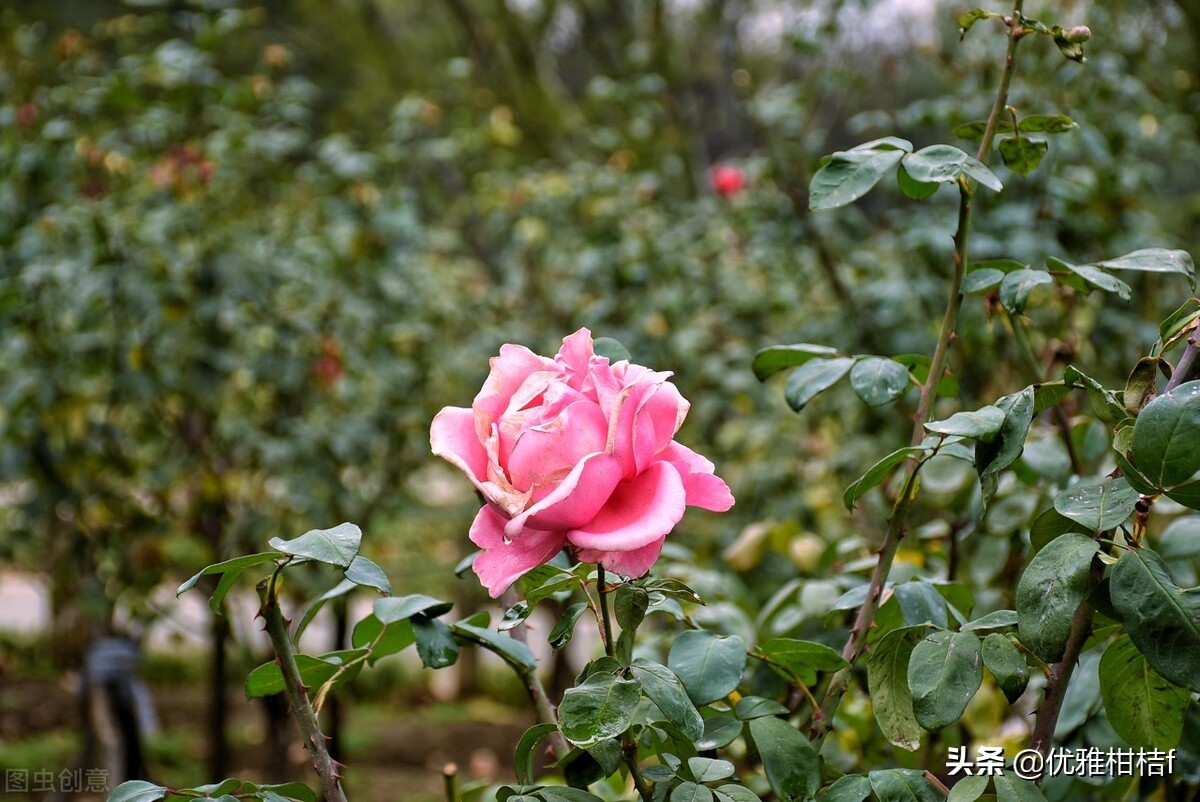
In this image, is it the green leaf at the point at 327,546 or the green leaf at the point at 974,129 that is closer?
the green leaf at the point at 327,546

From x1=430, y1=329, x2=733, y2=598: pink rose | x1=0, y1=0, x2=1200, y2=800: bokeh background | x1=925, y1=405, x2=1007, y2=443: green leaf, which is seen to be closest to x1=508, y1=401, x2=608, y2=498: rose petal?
x1=430, y1=329, x2=733, y2=598: pink rose

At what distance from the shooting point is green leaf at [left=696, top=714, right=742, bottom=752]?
0.74 m

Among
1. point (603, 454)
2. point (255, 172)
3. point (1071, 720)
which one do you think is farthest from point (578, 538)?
point (255, 172)

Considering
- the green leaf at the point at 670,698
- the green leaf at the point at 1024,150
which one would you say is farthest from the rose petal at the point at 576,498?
the green leaf at the point at 1024,150

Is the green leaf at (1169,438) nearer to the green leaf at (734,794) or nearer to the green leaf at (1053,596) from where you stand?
the green leaf at (1053,596)

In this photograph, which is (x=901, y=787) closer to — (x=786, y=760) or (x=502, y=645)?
(x=786, y=760)

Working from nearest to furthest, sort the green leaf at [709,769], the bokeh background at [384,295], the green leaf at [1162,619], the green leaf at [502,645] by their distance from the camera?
the green leaf at [1162,619], the green leaf at [709,769], the green leaf at [502,645], the bokeh background at [384,295]

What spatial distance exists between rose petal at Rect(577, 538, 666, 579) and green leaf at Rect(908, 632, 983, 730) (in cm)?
19

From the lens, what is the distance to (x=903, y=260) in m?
2.72

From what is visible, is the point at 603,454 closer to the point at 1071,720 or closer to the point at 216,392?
the point at 1071,720

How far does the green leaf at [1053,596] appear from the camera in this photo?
62 cm

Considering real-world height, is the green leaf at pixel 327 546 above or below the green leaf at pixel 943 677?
above

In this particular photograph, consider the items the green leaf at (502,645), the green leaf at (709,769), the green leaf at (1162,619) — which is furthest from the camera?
the green leaf at (502,645)

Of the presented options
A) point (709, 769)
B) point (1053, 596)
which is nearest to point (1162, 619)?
point (1053, 596)
